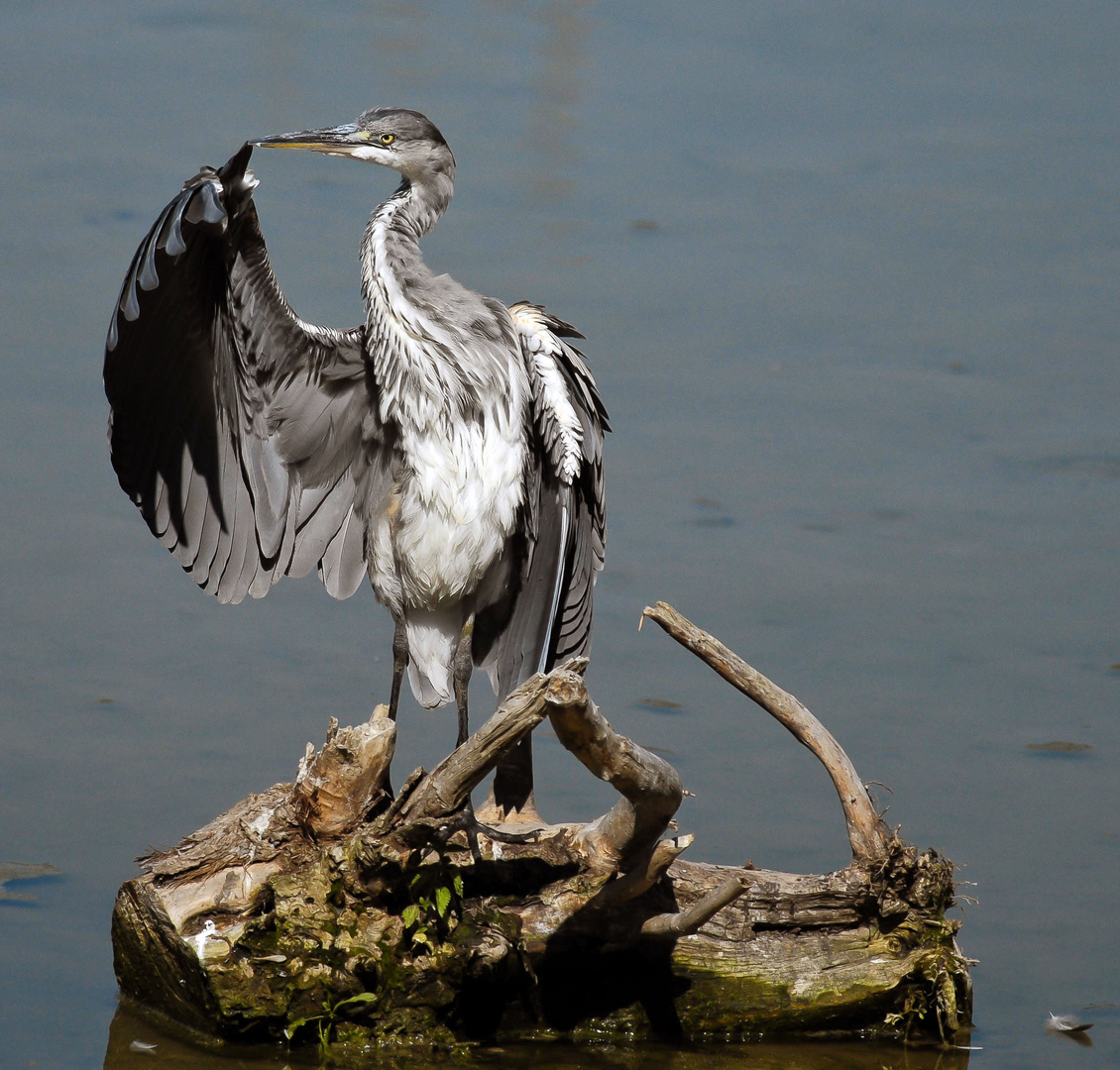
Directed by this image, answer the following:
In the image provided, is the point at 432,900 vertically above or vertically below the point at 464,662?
below

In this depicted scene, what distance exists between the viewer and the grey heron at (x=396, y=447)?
16.6 feet

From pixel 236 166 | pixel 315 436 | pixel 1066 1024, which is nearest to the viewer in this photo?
pixel 236 166

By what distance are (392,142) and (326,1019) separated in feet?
9.44

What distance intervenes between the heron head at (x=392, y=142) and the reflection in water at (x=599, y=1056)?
9.44 feet

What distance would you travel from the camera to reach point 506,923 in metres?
4.52

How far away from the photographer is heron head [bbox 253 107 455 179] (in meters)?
5.41

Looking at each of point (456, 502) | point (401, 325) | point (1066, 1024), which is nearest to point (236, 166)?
point (401, 325)

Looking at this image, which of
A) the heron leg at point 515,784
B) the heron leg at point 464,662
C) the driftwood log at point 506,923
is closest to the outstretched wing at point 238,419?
the heron leg at point 464,662

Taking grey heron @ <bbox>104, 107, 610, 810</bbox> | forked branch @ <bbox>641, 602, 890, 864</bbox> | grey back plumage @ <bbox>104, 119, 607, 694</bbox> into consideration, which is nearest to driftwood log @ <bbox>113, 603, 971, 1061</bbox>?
forked branch @ <bbox>641, 602, 890, 864</bbox>

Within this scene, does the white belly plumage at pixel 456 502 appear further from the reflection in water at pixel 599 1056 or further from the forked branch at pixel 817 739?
the reflection in water at pixel 599 1056

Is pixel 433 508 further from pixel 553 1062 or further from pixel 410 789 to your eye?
pixel 553 1062

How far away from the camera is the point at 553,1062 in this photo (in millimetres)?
4645

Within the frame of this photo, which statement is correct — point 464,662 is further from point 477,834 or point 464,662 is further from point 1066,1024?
point 1066,1024

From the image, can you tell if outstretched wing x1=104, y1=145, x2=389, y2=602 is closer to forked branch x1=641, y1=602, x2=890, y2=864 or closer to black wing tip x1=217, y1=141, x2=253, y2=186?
black wing tip x1=217, y1=141, x2=253, y2=186
